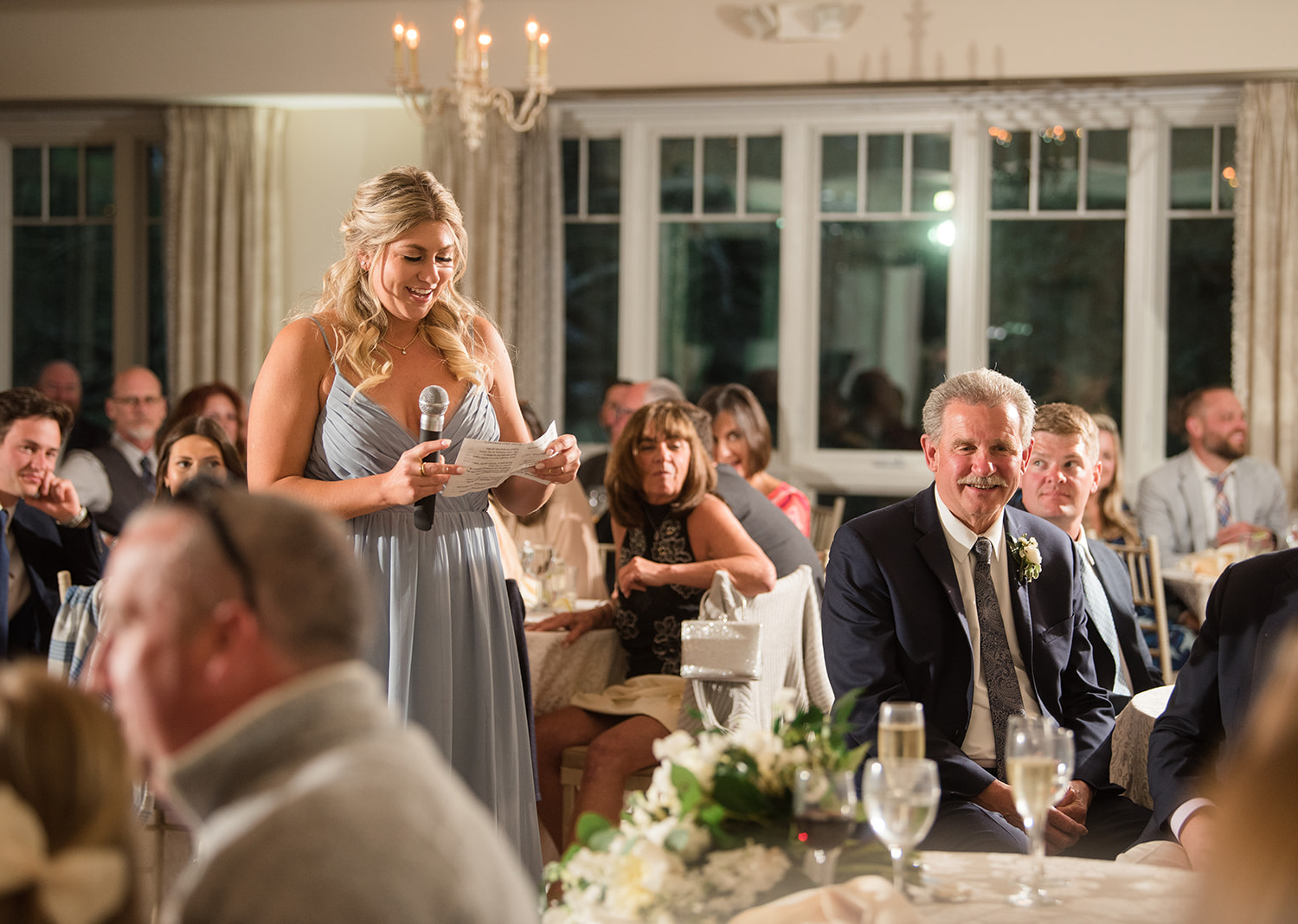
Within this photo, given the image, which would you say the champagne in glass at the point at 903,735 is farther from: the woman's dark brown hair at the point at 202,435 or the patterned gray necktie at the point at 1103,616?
the woman's dark brown hair at the point at 202,435

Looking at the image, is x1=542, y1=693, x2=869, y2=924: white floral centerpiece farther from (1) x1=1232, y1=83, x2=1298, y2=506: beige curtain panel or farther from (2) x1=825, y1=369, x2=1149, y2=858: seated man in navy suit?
(1) x1=1232, y1=83, x2=1298, y2=506: beige curtain panel

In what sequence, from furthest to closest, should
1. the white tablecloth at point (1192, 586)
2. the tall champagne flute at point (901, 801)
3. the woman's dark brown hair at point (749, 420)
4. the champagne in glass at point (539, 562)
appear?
the woman's dark brown hair at point (749, 420) < the white tablecloth at point (1192, 586) < the champagne in glass at point (539, 562) < the tall champagne flute at point (901, 801)

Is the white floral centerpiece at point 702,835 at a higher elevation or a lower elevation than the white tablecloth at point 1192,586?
higher

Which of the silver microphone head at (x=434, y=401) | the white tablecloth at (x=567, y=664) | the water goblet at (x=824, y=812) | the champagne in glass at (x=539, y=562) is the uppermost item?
the silver microphone head at (x=434, y=401)

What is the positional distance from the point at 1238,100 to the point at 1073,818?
520cm

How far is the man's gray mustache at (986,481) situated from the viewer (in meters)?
2.54

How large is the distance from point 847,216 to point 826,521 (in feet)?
5.63

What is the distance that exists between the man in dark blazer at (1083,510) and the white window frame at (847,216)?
331cm

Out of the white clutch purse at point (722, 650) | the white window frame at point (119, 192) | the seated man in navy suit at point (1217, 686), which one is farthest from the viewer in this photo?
the white window frame at point (119, 192)

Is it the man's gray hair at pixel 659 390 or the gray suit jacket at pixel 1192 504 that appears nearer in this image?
the gray suit jacket at pixel 1192 504

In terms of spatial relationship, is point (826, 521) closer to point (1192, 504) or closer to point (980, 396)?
point (1192, 504)

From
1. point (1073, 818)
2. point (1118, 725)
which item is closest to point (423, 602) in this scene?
point (1073, 818)

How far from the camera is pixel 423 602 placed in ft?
7.73

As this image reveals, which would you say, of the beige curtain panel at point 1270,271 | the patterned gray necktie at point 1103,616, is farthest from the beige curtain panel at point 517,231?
the patterned gray necktie at point 1103,616
